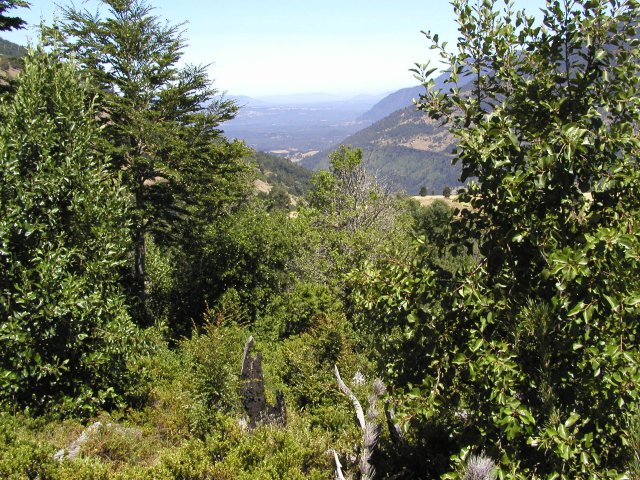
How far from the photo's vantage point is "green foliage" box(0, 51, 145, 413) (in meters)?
8.47

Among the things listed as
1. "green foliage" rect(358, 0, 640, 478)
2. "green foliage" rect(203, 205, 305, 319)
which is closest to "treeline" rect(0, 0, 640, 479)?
"green foliage" rect(358, 0, 640, 478)

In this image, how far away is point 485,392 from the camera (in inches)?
169

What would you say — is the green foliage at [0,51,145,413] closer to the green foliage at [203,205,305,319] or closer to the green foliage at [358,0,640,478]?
the green foliage at [358,0,640,478]

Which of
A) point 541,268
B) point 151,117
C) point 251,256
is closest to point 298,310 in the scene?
point 251,256

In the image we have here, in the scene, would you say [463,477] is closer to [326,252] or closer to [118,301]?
[118,301]

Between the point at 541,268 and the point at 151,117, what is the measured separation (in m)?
17.6

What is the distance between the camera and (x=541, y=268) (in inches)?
171

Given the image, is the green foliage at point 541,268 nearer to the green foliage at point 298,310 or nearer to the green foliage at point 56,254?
the green foliage at point 56,254

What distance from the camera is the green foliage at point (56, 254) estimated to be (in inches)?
333

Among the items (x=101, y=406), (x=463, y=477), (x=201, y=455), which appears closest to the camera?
(x=463, y=477)

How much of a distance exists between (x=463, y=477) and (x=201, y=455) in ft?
12.2

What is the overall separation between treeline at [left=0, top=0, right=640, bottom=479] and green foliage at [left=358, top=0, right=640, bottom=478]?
0.09 feet

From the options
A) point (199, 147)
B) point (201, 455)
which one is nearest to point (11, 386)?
point (201, 455)

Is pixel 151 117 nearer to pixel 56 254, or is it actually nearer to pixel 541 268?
pixel 56 254
